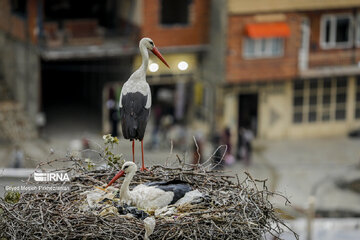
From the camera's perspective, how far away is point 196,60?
3772cm

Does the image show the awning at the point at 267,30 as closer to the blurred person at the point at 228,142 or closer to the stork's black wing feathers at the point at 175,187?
the blurred person at the point at 228,142

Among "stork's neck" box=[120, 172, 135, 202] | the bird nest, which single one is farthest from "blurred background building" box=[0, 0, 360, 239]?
"stork's neck" box=[120, 172, 135, 202]

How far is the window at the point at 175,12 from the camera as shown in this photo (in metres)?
36.3

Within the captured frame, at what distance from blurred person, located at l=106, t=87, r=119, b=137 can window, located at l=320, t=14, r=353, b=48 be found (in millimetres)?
8016

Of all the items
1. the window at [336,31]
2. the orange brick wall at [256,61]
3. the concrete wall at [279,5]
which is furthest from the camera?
the window at [336,31]

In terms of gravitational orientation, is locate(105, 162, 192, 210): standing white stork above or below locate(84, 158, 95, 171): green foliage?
below

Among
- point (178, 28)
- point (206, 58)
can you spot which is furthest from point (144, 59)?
point (206, 58)

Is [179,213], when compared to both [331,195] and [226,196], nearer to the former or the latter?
[226,196]

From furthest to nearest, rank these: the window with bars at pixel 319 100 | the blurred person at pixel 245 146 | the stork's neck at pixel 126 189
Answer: the window with bars at pixel 319 100 → the blurred person at pixel 245 146 → the stork's neck at pixel 126 189

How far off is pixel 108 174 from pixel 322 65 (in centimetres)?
2286

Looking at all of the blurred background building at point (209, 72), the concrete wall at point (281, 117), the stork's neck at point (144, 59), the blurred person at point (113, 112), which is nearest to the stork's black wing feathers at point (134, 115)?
the stork's neck at point (144, 59)

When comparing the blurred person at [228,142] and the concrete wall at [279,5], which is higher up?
the concrete wall at [279,5]

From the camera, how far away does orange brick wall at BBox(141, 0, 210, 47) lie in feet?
117

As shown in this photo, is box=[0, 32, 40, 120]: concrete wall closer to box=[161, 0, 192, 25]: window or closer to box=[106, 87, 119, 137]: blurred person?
box=[106, 87, 119, 137]: blurred person
